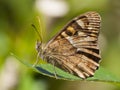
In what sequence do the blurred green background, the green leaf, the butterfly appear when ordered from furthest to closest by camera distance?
the blurred green background, the butterfly, the green leaf

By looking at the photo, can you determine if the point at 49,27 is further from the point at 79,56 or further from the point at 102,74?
the point at 102,74

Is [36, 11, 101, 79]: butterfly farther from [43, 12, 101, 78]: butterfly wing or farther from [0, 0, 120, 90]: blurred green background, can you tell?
[0, 0, 120, 90]: blurred green background

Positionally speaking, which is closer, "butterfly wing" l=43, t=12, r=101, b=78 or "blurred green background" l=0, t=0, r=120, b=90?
"butterfly wing" l=43, t=12, r=101, b=78

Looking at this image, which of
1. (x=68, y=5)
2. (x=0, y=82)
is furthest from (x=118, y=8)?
(x=0, y=82)

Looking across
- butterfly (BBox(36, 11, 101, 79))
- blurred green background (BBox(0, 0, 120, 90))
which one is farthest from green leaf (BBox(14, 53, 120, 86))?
blurred green background (BBox(0, 0, 120, 90))

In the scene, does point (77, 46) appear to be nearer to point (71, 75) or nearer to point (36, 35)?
point (71, 75)

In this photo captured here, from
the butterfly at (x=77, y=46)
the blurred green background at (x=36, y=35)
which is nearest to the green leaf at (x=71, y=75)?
the butterfly at (x=77, y=46)

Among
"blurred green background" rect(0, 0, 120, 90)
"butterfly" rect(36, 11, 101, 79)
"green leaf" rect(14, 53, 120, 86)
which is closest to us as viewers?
"green leaf" rect(14, 53, 120, 86)

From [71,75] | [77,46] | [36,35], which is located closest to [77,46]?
[77,46]

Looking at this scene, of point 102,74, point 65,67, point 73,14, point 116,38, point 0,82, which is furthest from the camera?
point 116,38
